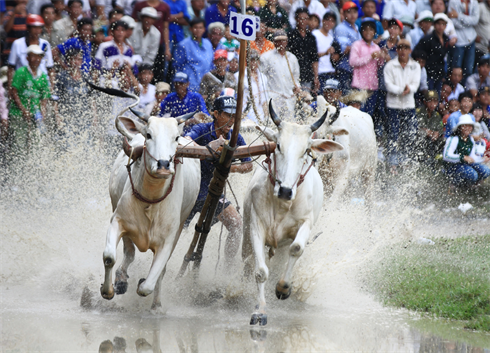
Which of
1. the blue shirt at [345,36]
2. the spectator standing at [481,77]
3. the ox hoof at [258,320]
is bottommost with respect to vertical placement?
the spectator standing at [481,77]

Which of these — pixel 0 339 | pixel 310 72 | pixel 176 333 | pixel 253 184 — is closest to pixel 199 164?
pixel 253 184

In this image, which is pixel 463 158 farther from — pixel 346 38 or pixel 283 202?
pixel 283 202

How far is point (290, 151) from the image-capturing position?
6.53 meters

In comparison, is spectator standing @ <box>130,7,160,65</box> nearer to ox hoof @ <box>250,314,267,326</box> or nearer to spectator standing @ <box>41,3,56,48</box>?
spectator standing @ <box>41,3,56,48</box>

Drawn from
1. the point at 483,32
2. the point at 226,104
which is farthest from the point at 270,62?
the point at 483,32

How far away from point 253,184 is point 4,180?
4.43m

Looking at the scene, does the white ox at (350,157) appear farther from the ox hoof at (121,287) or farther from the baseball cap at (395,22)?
the ox hoof at (121,287)

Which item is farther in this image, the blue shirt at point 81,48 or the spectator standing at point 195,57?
the spectator standing at point 195,57

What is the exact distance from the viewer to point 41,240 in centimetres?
862

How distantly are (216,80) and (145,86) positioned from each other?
3.57 ft

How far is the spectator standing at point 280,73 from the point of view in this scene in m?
11.1

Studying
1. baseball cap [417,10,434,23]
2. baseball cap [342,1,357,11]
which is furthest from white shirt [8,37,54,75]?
baseball cap [417,10,434,23]

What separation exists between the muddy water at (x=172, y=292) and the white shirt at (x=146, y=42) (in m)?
2.37

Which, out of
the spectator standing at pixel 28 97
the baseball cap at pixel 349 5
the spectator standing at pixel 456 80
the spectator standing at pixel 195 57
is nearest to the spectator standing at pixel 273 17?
the spectator standing at pixel 195 57
